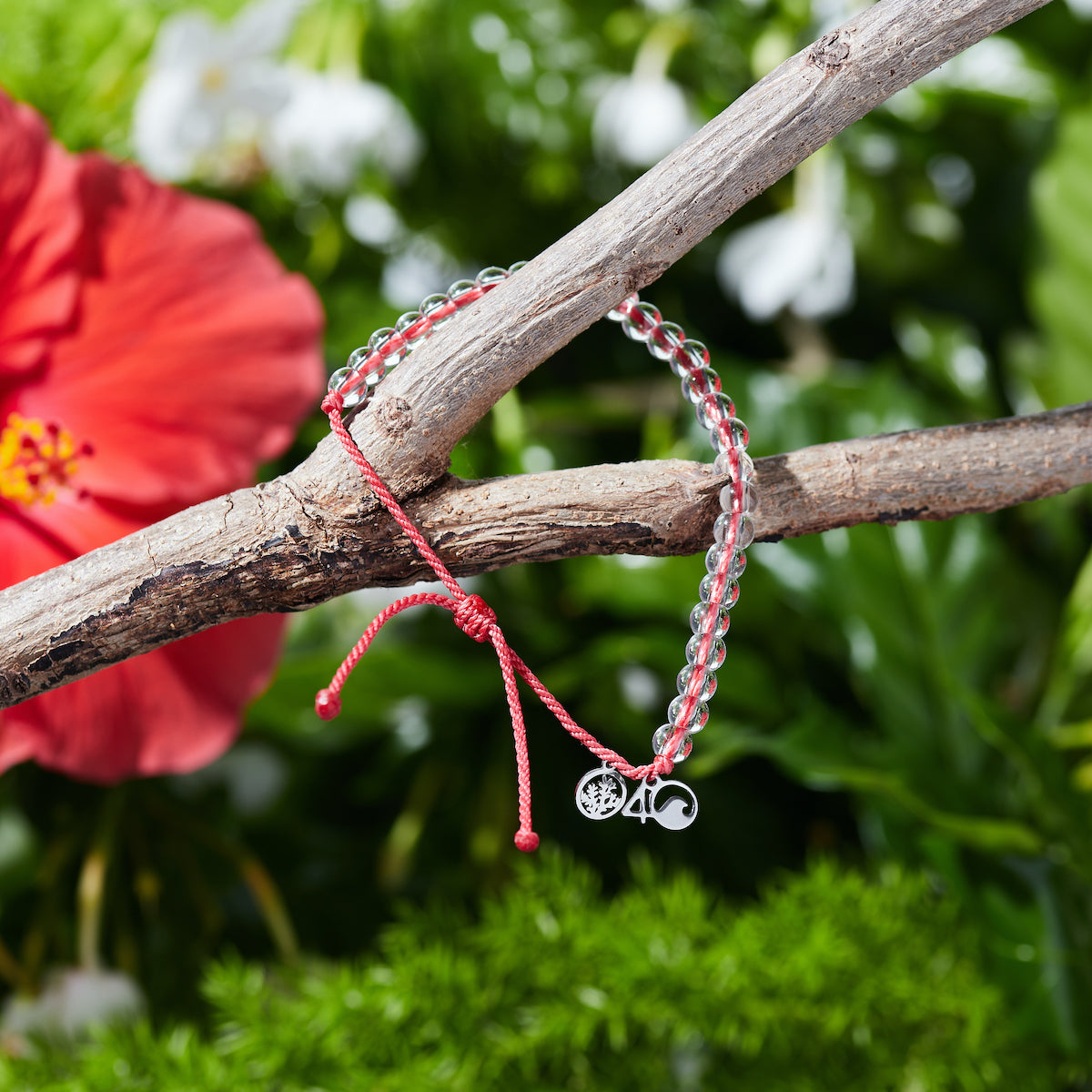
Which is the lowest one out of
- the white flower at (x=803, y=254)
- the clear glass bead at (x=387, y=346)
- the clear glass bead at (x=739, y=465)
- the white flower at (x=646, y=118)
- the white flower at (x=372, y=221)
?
the clear glass bead at (x=739, y=465)

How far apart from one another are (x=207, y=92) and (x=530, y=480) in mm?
257

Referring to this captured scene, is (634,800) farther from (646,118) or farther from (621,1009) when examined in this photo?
(646,118)

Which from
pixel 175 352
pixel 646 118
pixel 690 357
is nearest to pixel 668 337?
pixel 690 357

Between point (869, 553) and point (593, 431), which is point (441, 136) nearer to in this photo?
point (593, 431)

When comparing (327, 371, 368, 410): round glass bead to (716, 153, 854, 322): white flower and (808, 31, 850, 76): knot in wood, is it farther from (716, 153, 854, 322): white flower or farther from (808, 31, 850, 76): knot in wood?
(716, 153, 854, 322): white flower

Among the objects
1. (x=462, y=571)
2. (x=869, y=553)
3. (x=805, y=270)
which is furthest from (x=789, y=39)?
(x=462, y=571)

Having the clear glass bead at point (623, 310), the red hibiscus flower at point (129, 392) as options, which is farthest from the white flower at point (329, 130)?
the clear glass bead at point (623, 310)

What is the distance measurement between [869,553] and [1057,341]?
13cm

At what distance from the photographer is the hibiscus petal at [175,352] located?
0.23 metres

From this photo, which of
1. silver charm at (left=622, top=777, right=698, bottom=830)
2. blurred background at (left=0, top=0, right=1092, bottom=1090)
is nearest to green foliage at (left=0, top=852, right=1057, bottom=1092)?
blurred background at (left=0, top=0, right=1092, bottom=1090)

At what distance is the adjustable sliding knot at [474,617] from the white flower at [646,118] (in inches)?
10.2

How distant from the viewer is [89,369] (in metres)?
0.23

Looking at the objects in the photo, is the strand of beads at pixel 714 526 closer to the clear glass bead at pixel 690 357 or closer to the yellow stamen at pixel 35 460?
the clear glass bead at pixel 690 357

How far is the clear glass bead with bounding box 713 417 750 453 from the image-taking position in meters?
0.16
